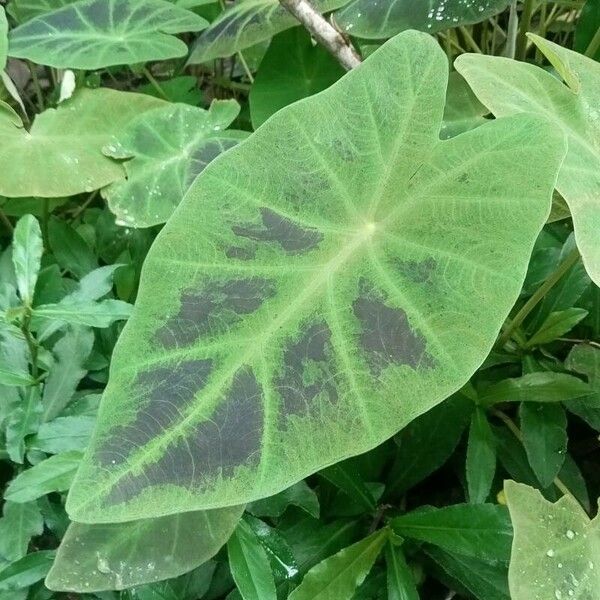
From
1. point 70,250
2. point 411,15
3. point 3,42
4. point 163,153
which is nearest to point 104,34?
point 3,42

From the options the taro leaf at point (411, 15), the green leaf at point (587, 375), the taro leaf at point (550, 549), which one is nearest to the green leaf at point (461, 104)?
the taro leaf at point (411, 15)

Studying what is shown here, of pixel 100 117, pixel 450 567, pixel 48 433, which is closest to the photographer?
pixel 48 433

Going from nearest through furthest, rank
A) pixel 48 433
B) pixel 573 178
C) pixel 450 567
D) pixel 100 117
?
pixel 573 178 < pixel 48 433 < pixel 450 567 < pixel 100 117

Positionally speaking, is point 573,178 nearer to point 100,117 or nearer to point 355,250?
point 355,250

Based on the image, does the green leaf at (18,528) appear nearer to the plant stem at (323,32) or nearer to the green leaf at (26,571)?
the green leaf at (26,571)

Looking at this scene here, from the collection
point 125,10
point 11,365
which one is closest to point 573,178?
point 11,365

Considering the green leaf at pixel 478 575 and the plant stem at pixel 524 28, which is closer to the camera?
the green leaf at pixel 478 575
